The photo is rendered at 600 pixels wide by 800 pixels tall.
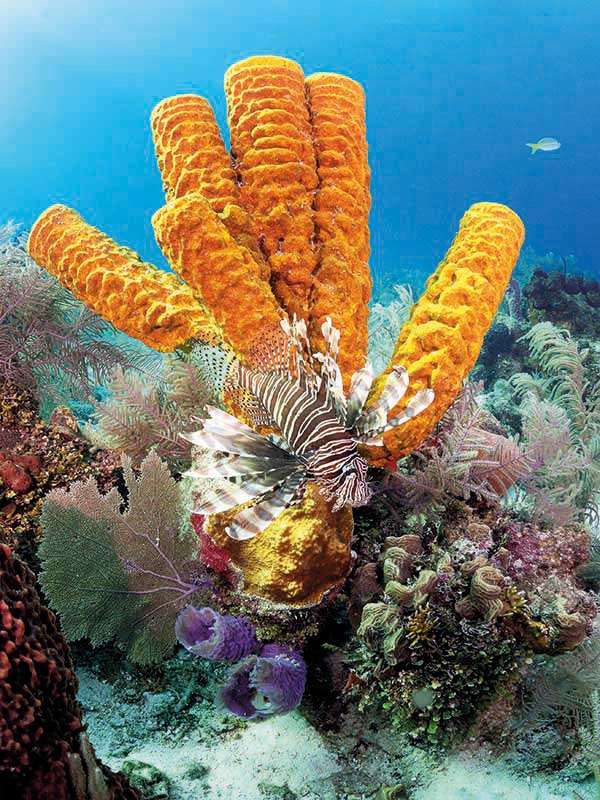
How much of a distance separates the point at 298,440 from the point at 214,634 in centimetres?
103

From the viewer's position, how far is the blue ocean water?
57.0 meters

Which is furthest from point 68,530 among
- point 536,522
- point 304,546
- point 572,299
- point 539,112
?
point 539,112

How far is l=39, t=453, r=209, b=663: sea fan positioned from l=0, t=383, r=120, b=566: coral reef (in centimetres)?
42

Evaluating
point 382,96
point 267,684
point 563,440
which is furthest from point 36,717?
point 382,96

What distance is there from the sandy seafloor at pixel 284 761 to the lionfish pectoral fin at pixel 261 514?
1.21 m

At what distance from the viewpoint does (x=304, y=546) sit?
240 centimetres

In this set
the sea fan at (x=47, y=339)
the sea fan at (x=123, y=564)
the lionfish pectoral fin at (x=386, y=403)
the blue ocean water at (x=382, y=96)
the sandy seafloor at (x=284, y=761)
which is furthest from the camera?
the blue ocean water at (x=382, y=96)

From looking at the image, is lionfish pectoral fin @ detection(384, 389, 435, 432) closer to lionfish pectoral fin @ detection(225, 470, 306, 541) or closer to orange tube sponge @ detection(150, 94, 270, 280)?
lionfish pectoral fin @ detection(225, 470, 306, 541)

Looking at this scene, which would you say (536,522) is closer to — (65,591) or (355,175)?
(355,175)

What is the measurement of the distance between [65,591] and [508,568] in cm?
224

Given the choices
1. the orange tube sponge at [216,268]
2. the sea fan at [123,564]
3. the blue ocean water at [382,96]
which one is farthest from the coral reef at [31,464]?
the blue ocean water at [382,96]

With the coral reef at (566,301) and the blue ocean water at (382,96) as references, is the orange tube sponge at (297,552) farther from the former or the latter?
the blue ocean water at (382,96)

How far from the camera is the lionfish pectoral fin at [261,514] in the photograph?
1973 millimetres

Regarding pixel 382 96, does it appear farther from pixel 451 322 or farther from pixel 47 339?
pixel 451 322
